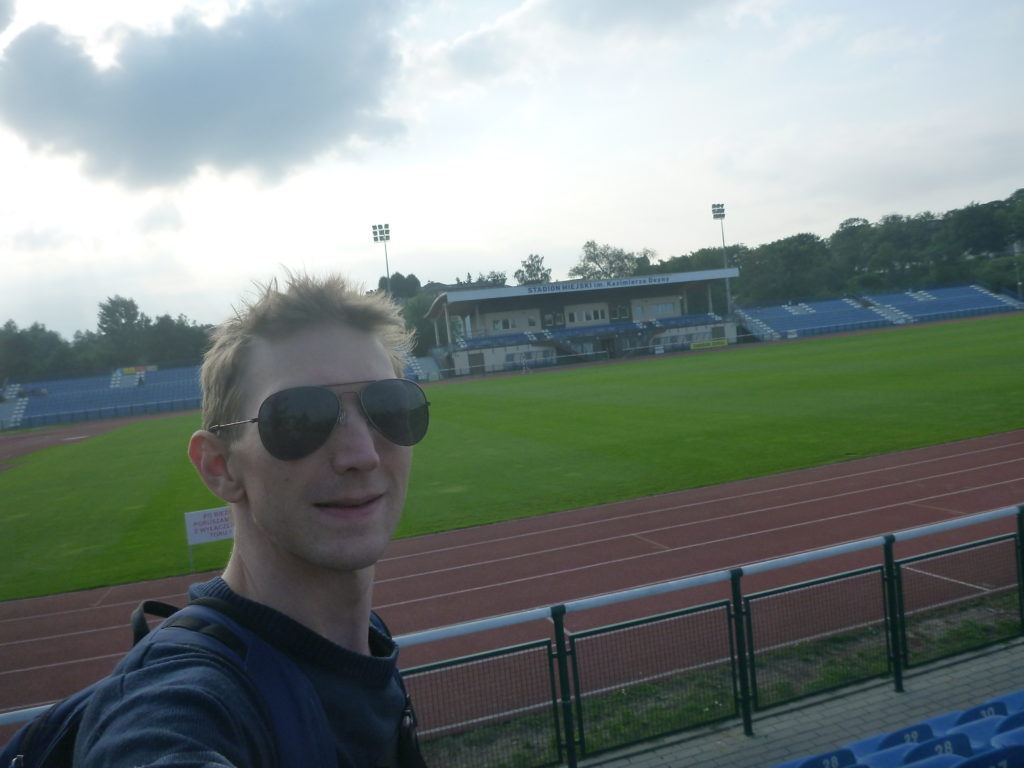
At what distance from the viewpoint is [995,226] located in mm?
96438

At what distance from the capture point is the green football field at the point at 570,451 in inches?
609

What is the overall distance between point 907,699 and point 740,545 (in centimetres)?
536

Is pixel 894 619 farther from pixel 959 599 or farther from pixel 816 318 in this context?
pixel 816 318

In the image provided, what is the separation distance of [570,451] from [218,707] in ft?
67.5

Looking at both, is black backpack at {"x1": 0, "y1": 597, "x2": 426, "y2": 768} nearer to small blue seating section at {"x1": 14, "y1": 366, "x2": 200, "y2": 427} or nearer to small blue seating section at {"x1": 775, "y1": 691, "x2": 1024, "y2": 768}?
small blue seating section at {"x1": 775, "y1": 691, "x2": 1024, "y2": 768}

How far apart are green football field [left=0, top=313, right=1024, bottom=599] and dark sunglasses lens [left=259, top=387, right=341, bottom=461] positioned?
42.9ft

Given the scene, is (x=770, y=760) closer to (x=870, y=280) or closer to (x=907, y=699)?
(x=907, y=699)

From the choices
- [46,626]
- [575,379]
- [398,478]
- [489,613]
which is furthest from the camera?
[575,379]

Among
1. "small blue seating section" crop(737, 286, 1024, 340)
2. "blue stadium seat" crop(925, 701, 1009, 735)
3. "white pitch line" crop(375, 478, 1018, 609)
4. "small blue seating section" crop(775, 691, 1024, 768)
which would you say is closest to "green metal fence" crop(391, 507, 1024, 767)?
"blue stadium seat" crop(925, 701, 1009, 735)

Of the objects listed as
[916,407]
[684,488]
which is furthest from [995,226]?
[684,488]

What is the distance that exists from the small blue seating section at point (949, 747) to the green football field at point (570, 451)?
1112 centimetres

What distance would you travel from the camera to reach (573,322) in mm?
76250

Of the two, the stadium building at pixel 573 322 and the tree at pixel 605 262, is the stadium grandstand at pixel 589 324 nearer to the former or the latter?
the stadium building at pixel 573 322

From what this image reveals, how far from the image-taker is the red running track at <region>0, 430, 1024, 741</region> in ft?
31.3
